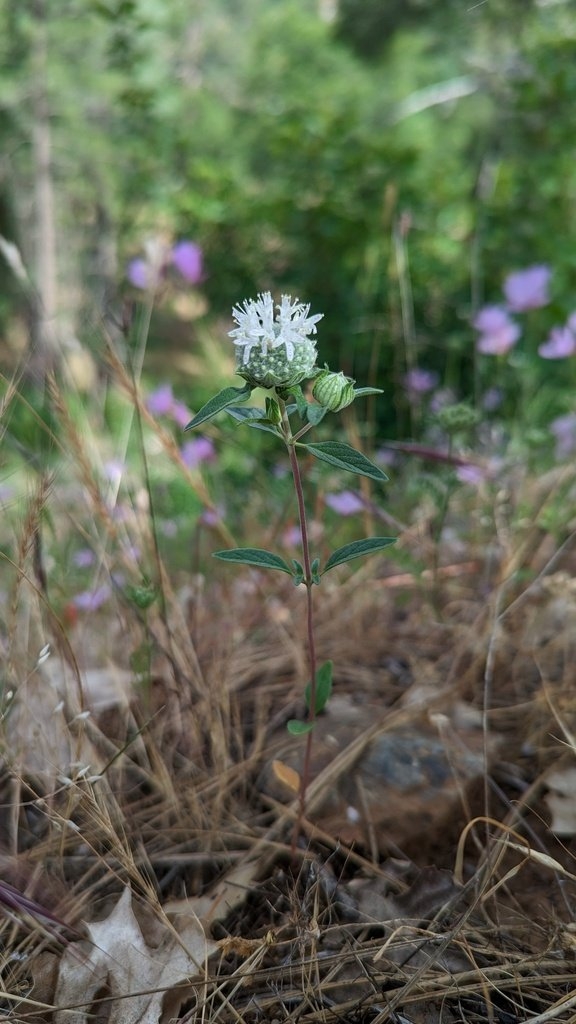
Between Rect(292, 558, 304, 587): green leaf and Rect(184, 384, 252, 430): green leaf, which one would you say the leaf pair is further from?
Rect(184, 384, 252, 430): green leaf

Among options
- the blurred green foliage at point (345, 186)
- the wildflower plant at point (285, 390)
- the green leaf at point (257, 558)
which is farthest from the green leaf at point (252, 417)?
the blurred green foliage at point (345, 186)

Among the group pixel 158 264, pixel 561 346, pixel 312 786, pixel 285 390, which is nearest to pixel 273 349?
pixel 285 390

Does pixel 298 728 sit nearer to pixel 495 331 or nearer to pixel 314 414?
pixel 314 414

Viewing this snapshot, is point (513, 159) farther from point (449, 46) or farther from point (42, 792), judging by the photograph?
point (449, 46)

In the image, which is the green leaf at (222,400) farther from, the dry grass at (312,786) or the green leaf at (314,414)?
the dry grass at (312,786)

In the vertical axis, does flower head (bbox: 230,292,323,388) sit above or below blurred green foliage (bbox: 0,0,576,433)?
below

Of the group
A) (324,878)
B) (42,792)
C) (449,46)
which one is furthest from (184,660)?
(449,46)

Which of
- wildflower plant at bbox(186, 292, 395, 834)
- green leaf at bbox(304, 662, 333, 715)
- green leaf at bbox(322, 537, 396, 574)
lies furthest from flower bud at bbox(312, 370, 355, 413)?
green leaf at bbox(304, 662, 333, 715)
